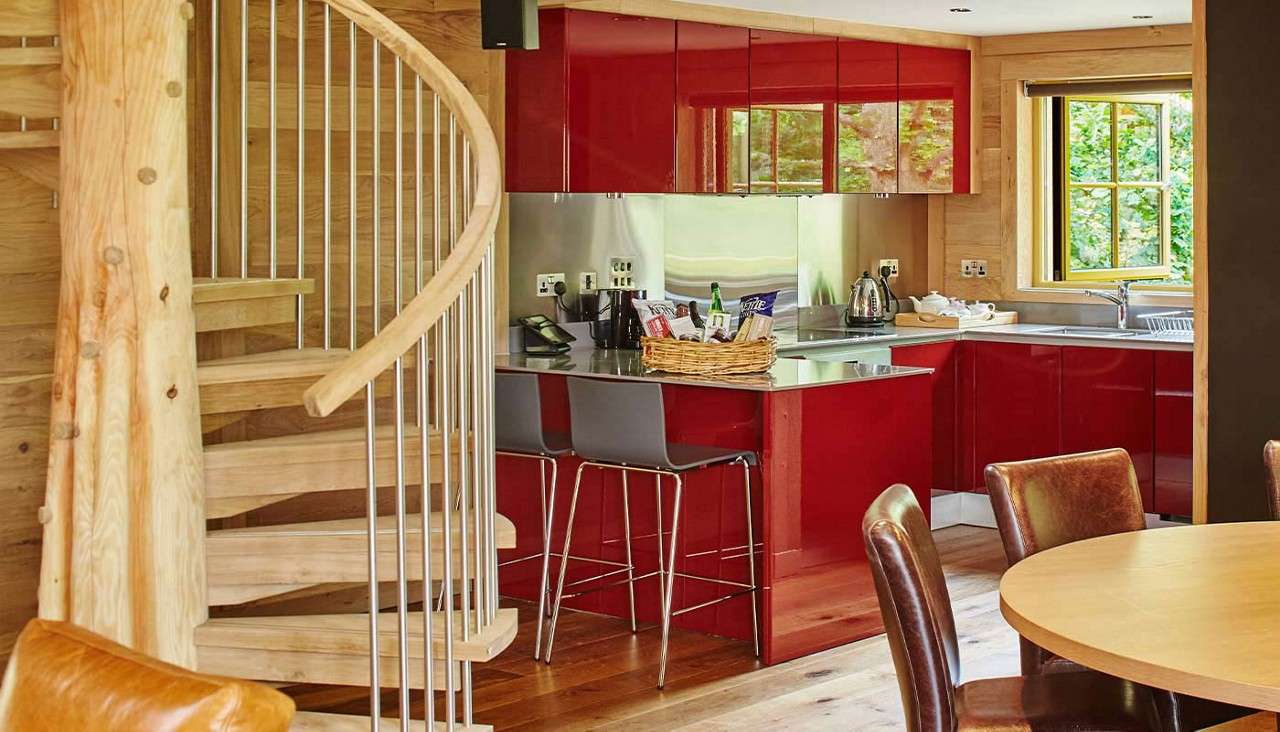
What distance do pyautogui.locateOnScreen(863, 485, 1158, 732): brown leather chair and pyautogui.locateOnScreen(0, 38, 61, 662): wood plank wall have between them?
2.57 m

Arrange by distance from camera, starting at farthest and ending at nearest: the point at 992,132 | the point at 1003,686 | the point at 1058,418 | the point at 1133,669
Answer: the point at 992,132 < the point at 1058,418 < the point at 1003,686 < the point at 1133,669

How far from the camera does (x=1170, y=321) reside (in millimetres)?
7207

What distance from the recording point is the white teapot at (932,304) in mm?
7609

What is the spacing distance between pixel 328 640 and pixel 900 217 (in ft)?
16.0

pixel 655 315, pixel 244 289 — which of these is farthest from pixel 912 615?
pixel 655 315

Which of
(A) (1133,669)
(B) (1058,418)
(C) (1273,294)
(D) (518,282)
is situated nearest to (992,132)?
(B) (1058,418)

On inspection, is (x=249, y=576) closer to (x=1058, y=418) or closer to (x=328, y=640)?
(x=328, y=640)

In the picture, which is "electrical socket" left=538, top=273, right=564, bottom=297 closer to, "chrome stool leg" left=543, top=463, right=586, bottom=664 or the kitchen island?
the kitchen island

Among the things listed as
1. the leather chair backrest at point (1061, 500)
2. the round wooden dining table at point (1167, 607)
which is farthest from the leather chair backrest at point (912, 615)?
the leather chair backrest at point (1061, 500)

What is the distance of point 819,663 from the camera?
5.18 m

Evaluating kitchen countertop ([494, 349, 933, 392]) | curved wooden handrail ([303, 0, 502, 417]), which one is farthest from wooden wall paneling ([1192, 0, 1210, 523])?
curved wooden handrail ([303, 0, 502, 417])

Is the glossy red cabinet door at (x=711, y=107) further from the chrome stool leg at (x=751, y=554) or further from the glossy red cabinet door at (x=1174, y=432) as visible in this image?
the glossy red cabinet door at (x=1174, y=432)

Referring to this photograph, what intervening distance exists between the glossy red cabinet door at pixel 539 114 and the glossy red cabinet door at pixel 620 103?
0.13 feet

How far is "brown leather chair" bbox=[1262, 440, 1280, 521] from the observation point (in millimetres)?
3627
